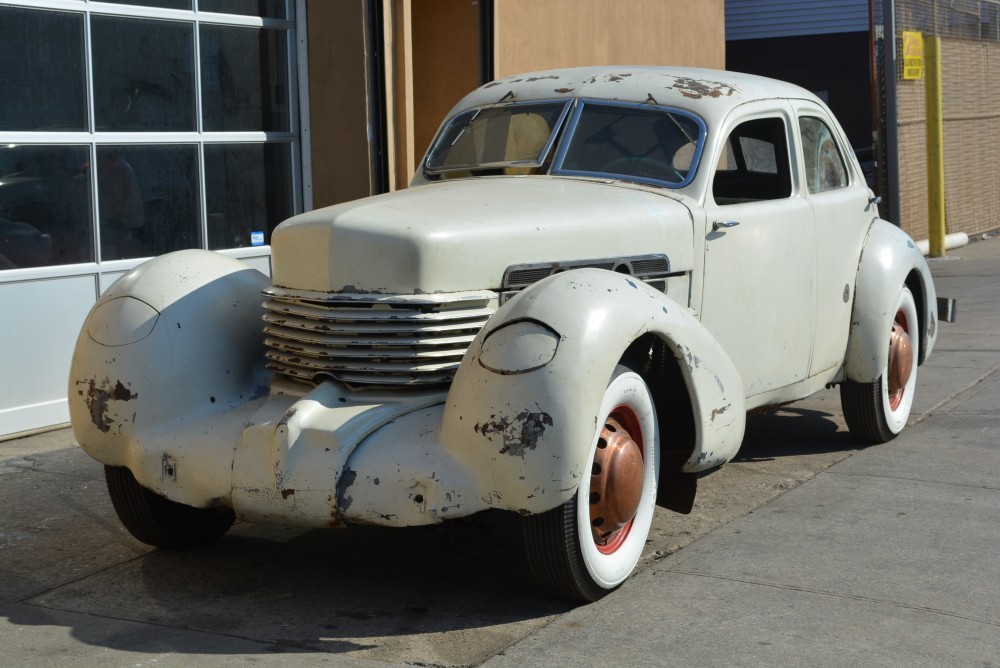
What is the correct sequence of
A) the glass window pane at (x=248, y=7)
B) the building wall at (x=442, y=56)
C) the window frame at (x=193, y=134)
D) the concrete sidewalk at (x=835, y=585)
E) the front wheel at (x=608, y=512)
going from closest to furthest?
the concrete sidewalk at (x=835, y=585) → the front wheel at (x=608, y=512) → the window frame at (x=193, y=134) → the glass window pane at (x=248, y=7) → the building wall at (x=442, y=56)

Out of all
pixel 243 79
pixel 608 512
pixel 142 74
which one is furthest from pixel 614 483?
pixel 243 79

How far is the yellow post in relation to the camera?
15.8m

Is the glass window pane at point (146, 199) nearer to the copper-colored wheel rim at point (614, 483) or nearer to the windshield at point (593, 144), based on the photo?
the windshield at point (593, 144)

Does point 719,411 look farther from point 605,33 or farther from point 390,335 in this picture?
point 605,33

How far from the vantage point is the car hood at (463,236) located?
4.47m

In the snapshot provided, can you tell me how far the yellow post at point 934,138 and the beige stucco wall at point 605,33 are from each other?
114 inches

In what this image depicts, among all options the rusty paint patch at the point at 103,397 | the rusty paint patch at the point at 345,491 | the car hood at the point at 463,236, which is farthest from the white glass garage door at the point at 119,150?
the rusty paint patch at the point at 345,491

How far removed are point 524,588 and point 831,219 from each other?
2.73m

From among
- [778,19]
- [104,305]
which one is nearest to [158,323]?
[104,305]

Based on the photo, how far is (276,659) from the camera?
3.92 metres

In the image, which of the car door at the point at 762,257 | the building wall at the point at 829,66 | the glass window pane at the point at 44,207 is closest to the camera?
the car door at the point at 762,257

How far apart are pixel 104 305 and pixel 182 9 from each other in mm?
4149

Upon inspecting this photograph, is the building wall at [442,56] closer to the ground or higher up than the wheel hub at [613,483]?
higher up

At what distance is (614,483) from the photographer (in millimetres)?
4414
